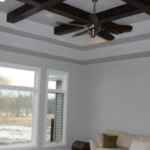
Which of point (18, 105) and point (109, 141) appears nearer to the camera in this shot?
point (109, 141)

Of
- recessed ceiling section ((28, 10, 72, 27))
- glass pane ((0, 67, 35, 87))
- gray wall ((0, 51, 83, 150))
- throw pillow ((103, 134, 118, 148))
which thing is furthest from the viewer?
gray wall ((0, 51, 83, 150))

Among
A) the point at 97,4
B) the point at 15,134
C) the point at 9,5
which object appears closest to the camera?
the point at 97,4

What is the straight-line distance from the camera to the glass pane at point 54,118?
705 cm

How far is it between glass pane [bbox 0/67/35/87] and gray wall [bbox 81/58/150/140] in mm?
1848

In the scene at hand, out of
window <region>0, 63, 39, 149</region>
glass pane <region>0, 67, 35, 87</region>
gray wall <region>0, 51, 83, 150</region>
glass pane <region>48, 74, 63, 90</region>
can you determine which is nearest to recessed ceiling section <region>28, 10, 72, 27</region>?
gray wall <region>0, 51, 83, 150</region>

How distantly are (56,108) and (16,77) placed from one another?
146cm

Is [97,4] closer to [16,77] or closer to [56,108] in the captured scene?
[16,77]

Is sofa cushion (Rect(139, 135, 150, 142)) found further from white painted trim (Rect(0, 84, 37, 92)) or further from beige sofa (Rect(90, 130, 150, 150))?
white painted trim (Rect(0, 84, 37, 92))

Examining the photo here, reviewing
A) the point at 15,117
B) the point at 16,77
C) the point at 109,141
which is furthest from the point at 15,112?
the point at 109,141

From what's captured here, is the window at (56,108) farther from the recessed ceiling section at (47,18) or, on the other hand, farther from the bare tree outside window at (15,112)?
the recessed ceiling section at (47,18)

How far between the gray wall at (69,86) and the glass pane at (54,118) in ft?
0.79

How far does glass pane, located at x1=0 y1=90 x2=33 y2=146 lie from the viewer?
629cm

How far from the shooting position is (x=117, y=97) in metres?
6.96

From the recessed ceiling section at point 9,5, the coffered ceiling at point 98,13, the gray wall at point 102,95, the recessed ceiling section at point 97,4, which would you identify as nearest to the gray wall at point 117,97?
the gray wall at point 102,95
